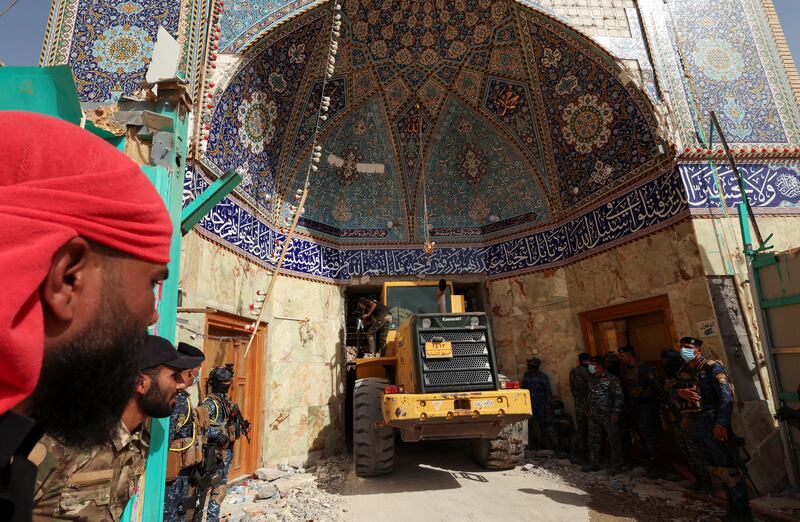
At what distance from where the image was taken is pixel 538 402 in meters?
6.63

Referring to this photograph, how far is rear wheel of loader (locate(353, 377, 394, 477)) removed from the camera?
194 inches

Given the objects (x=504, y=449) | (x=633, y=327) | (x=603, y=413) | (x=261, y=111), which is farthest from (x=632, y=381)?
(x=261, y=111)

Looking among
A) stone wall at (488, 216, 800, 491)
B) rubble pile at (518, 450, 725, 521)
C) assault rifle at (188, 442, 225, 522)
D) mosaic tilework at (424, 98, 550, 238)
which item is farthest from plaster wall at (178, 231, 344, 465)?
rubble pile at (518, 450, 725, 521)

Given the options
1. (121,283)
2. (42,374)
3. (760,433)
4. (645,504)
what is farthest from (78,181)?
(760,433)

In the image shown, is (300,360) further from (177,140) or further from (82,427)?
(82,427)

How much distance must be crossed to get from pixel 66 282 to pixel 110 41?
7002 mm

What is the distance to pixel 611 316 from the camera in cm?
638

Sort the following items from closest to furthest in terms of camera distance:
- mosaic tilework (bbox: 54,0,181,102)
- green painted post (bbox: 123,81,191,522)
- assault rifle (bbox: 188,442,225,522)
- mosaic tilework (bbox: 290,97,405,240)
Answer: green painted post (bbox: 123,81,191,522) < assault rifle (bbox: 188,442,225,522) < mosaic tilework (bbox: 54,0,181,102) < mosaic tilework (bbox: 290,97,405,240)

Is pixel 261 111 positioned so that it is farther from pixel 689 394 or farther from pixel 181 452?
pixel 689 394

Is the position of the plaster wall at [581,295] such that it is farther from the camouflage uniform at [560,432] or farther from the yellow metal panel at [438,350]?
the yellow metal panel at [438,350]

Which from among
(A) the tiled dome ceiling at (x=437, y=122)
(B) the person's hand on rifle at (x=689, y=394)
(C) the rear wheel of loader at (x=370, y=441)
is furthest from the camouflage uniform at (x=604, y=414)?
(A) the tiled dome ceiling at (x=437, y=122)

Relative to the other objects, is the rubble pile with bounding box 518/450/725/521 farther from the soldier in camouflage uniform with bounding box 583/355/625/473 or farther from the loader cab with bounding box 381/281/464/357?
the loader cab with bounding box 381/281/464/357

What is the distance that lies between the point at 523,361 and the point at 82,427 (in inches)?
291

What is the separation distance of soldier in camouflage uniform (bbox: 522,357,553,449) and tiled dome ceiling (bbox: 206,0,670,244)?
2.95 meters
